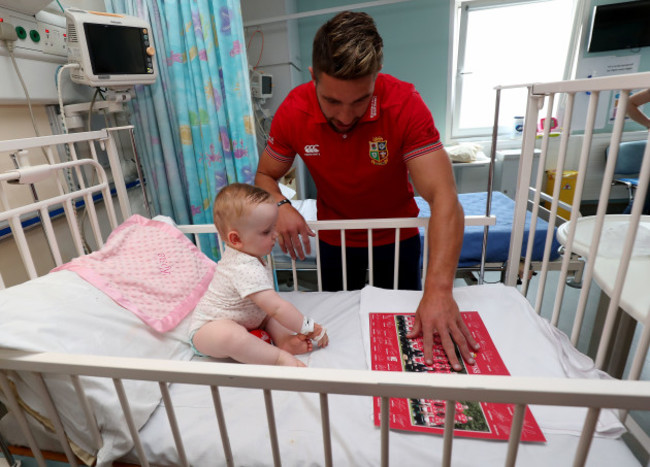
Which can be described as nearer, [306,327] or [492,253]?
[306,327]

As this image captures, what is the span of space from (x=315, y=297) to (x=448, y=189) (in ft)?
2.08

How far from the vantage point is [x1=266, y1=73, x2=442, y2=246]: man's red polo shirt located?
45.0 inches

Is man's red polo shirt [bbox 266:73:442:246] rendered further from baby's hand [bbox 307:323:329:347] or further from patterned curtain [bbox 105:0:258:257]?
patterned curtain [bbox 105:0:258:257]

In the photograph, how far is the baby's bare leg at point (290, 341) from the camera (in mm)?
1074

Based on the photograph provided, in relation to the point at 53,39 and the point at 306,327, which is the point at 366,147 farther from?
the point at 53,39

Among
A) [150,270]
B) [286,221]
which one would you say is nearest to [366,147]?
[286,221]

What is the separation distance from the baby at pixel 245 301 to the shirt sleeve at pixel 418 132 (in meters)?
0.48

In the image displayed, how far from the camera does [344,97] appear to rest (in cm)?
98

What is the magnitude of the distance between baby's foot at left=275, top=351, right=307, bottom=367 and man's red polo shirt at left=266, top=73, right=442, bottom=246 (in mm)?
534

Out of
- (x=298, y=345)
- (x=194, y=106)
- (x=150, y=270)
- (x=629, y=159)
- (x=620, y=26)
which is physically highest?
(x=620, y=26)

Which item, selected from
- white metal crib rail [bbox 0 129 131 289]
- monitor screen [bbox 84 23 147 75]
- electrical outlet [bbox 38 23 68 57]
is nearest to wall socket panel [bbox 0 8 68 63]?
electrical outlet [bbox 38 23 68 57]

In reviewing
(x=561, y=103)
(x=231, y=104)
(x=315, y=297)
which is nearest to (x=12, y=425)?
(x=315, y=297)

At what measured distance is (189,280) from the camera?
4.00ft

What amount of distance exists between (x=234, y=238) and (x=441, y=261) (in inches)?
24.1
